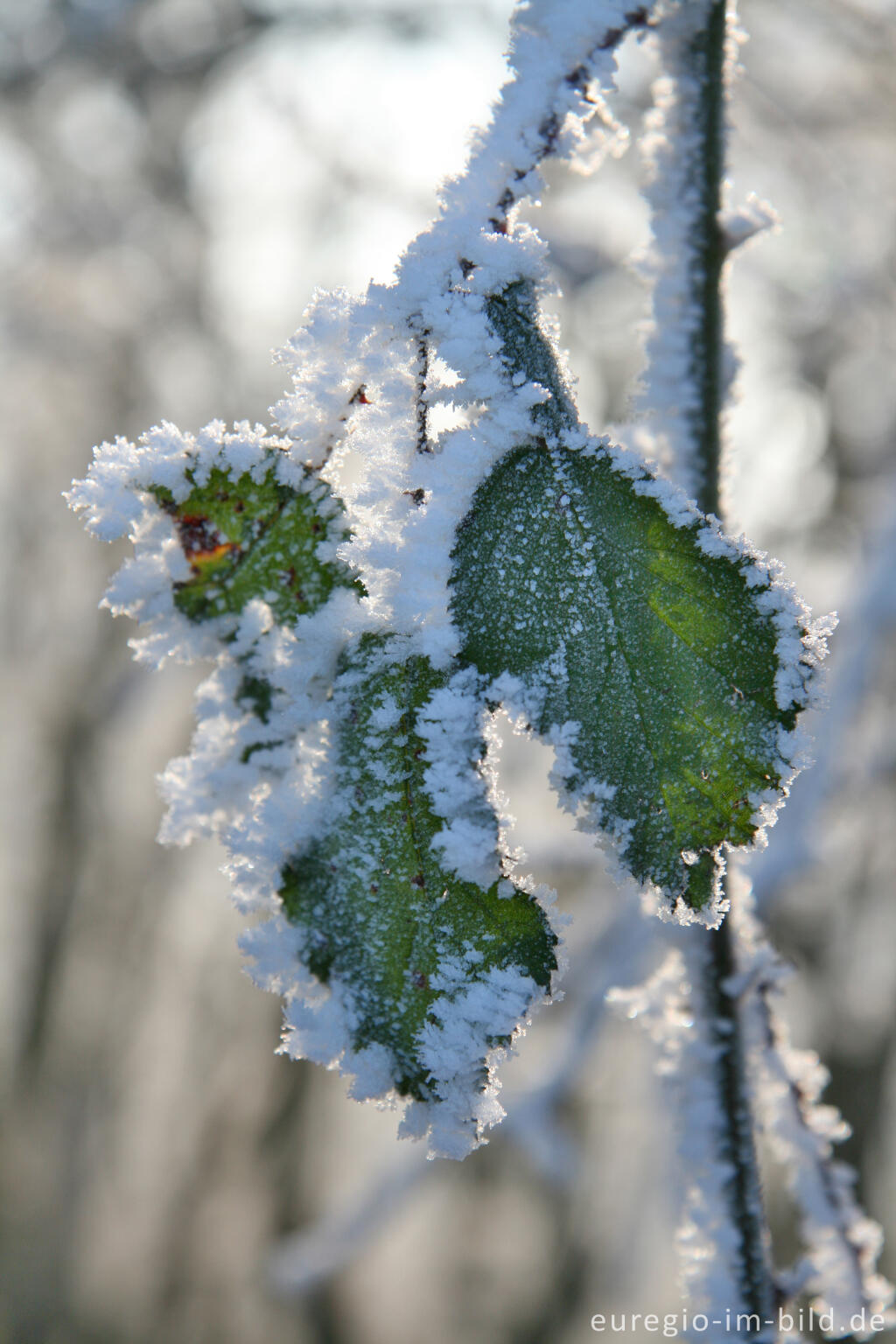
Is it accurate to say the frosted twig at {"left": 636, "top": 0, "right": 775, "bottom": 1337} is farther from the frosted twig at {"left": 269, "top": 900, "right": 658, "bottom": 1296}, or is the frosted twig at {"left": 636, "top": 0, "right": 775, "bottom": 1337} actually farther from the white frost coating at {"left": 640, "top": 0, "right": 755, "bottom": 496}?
the frosted twig at {"left": 269, "top": 900, "right": 658, "bottom": 1296}

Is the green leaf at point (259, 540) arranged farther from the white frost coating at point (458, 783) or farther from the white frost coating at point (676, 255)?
the white frost coating at point (676, 255)

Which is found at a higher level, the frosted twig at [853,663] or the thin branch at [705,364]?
the frosted twig at [853,663]

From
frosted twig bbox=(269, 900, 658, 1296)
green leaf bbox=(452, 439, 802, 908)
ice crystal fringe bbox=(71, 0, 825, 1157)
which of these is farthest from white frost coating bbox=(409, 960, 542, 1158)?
frosted twig bbox=(269, 900, 658, 1296)

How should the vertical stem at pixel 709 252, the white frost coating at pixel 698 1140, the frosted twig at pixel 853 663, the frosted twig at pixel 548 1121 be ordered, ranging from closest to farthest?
the vertical stem at pixel 709 252 → the white frost coating at pixel 698 1140 → the frosted twig at pixel 853 663 → the frosted twig at pixel 548 1121

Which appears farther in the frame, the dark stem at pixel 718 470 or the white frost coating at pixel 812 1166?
the white frost coating at pixel 812 1166

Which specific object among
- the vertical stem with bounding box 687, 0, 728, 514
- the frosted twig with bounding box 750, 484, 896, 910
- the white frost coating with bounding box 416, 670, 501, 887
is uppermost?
the frosted twig with bounding box 750, 484, 896, 910

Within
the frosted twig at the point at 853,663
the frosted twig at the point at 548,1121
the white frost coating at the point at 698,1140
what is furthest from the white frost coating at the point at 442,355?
the frosted twig at the point at 853,663

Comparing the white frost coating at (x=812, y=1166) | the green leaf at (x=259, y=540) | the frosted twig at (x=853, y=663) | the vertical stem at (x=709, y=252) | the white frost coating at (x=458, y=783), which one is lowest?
the white frost coating at (x=812, y=1166)

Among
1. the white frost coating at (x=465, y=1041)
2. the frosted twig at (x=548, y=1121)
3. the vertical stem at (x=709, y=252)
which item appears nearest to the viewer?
the white frost coating at (x=465, y=1041)
